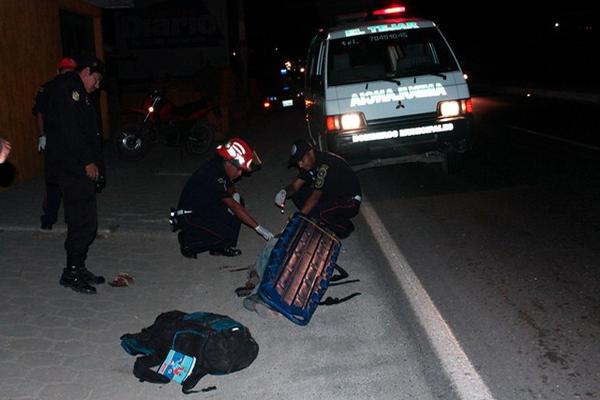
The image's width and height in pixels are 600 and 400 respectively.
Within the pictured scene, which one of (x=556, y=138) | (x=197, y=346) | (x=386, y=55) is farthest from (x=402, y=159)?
(x=197, y=346)

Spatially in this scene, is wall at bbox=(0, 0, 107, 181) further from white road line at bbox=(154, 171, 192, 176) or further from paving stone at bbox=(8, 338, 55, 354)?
paving stone at bbox=(8, 338, 55, 354)

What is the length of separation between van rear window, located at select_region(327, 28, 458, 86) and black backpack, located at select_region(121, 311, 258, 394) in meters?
5.81

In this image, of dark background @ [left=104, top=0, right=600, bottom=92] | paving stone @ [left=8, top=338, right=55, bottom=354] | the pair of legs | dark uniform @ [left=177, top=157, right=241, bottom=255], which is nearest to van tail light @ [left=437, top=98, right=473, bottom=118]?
dark uniform @ [left=177, top=157, right=241, bottom=255]

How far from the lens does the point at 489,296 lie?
5801 mm

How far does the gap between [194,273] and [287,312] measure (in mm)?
1915

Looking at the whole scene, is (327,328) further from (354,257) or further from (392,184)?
(392,184)

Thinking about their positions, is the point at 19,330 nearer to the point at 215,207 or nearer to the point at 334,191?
the point at 215,207

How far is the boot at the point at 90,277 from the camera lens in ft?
20.6

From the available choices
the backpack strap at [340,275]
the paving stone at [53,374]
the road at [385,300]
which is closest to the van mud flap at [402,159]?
the road at [385,300]

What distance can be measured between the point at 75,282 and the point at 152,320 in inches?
40.7

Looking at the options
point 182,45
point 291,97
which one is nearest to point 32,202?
point 291,97

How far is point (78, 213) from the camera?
6098 millimetres

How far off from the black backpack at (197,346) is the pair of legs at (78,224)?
1.53m

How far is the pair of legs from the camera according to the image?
6.06 m
